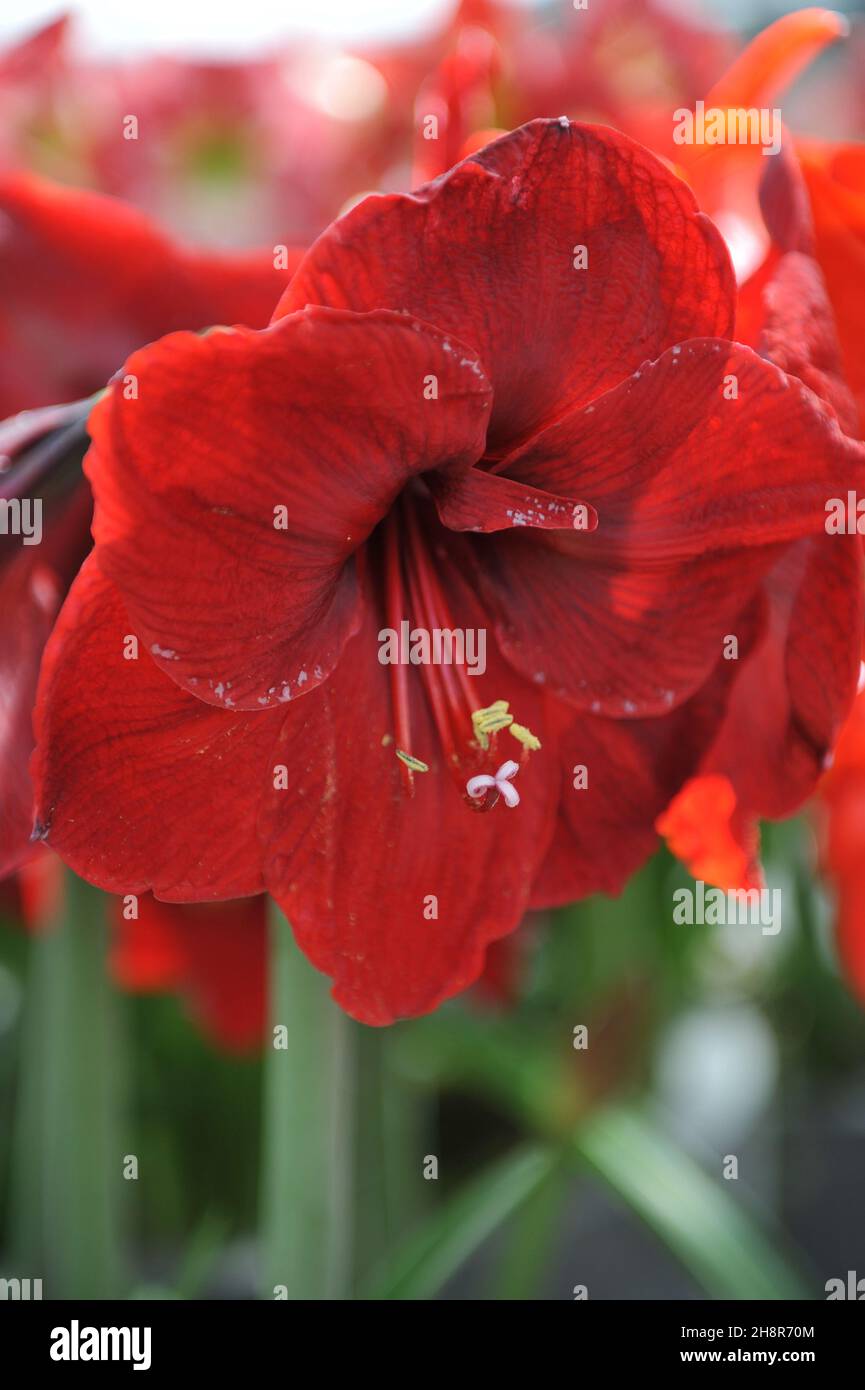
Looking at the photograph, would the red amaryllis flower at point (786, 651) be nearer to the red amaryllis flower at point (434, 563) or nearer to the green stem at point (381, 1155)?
the red amaryllis flower at point (434, 563)

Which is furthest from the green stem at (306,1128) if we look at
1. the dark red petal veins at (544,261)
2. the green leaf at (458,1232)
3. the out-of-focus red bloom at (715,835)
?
the dark red petal veins at (544,261)

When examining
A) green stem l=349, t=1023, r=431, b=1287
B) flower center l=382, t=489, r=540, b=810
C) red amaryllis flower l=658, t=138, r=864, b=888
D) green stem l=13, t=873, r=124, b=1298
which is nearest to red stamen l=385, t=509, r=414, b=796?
flower center l=382, t=489, r=540, b=810

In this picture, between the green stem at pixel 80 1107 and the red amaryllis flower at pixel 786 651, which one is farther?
the green stem at pixel 80 1107

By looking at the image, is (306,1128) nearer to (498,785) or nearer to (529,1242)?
(498,785)

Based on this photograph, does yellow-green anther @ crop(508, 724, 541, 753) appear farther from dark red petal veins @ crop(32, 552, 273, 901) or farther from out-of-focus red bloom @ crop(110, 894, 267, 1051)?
out-of-focus red bloom @ crop(110, 894, 267, 1051)

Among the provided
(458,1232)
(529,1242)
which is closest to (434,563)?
(458,1232)
